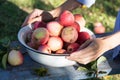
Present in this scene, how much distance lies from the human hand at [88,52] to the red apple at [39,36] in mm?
208

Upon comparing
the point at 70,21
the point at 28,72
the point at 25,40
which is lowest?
the point at 28,72

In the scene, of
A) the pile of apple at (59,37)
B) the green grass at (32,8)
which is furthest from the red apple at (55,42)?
the green grass at (32,8)

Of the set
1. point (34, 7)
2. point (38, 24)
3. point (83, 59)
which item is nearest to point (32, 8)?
point (34, 7)

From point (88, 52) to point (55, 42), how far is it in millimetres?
220

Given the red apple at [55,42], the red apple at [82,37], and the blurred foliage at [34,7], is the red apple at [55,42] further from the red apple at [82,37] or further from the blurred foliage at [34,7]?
the blurred foliage at [34,7]

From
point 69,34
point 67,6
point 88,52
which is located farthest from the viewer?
point 67,6

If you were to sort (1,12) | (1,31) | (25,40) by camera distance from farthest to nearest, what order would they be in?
(1,12)
(1,31)
(25,40)

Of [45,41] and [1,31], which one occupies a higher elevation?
[45,41]

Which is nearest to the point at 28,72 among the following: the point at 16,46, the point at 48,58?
the point at 48,58

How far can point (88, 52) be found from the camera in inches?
69.5

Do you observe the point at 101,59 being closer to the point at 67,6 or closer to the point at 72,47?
the point at 72,47

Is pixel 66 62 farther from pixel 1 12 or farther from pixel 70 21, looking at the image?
pixel 1 12

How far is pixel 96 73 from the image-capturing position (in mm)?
1918

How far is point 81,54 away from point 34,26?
442 mm
